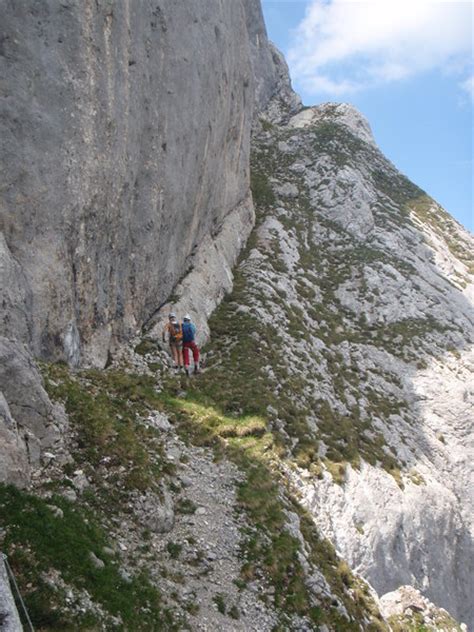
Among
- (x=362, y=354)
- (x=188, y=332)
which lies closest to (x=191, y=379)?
(x=188, y=332)

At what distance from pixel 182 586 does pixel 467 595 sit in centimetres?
2217

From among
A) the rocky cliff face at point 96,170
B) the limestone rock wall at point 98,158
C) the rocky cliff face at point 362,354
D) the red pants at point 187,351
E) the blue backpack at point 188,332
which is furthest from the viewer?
the red pants at point 187,351

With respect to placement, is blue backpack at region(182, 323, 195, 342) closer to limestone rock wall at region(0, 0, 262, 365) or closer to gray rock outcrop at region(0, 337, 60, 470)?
limestone rock wall at region(0, 0, 262, 365)

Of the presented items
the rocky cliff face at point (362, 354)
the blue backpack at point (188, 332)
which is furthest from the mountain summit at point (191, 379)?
the blue backpack at point (188, 332)

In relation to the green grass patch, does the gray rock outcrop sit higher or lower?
higher

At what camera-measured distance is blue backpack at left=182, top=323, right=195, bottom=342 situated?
27.2 m

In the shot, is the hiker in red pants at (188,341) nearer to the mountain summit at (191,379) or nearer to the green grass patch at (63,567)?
the mountain summit at (191,379)

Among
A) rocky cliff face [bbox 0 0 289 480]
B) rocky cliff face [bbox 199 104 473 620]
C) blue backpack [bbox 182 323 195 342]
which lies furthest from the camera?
blue backpack [bbox 182 323 195 342]

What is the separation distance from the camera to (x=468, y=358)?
42000 mm

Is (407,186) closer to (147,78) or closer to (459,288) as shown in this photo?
(459,288)

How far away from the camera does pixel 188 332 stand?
1076 inches

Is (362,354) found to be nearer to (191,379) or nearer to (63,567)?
(191,379)

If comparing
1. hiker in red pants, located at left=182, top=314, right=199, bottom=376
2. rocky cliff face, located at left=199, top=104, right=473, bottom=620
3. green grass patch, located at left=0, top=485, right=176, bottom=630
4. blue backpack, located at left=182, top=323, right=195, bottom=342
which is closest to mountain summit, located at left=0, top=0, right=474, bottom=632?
green grass patch, located at left=0, top=485, right=176, bottom=630

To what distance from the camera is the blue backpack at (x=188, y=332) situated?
27.2m
